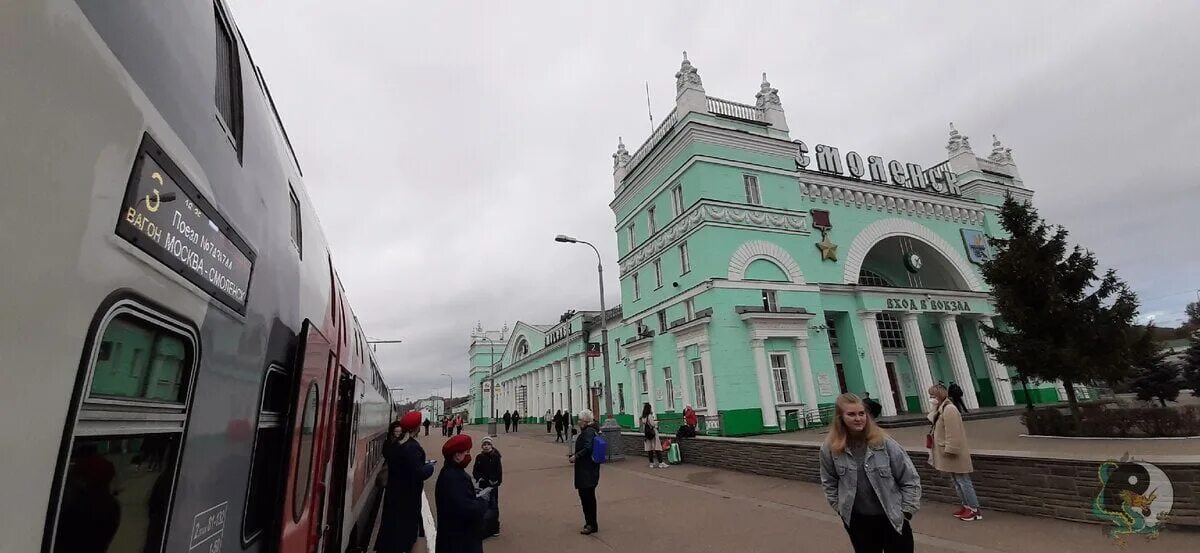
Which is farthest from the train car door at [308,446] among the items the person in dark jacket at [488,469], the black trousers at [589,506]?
the black trousers at [589,506]

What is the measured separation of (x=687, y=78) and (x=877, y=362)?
14.7 meters

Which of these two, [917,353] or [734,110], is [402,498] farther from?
[917,353]

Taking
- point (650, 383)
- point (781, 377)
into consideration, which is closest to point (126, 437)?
point (781, 377)

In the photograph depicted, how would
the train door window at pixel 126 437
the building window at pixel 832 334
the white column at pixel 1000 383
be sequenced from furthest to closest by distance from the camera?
the white column at pixel 1000 383 → the building window at pixel 832 334 → the train door window at pixel 126 437

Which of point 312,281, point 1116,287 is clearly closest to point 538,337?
point 1116,287

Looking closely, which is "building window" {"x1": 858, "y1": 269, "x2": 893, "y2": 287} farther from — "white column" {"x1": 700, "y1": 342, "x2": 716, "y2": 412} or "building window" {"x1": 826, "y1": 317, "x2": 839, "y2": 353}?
"white column" {"x1": 700, "y1": 342, "x2": 716, "y2": 412}

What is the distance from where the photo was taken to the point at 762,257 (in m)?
21.0

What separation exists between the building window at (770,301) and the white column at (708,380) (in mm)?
3134

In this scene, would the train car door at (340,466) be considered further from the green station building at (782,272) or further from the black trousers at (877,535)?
the green station building at (782,272)

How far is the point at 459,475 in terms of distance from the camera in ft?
13.1

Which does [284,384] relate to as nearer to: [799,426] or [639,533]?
[639,533]

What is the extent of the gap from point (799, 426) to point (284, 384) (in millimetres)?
19191

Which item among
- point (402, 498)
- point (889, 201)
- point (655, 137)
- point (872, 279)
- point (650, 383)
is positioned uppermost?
point (655, 137)

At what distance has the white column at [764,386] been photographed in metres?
18.9
